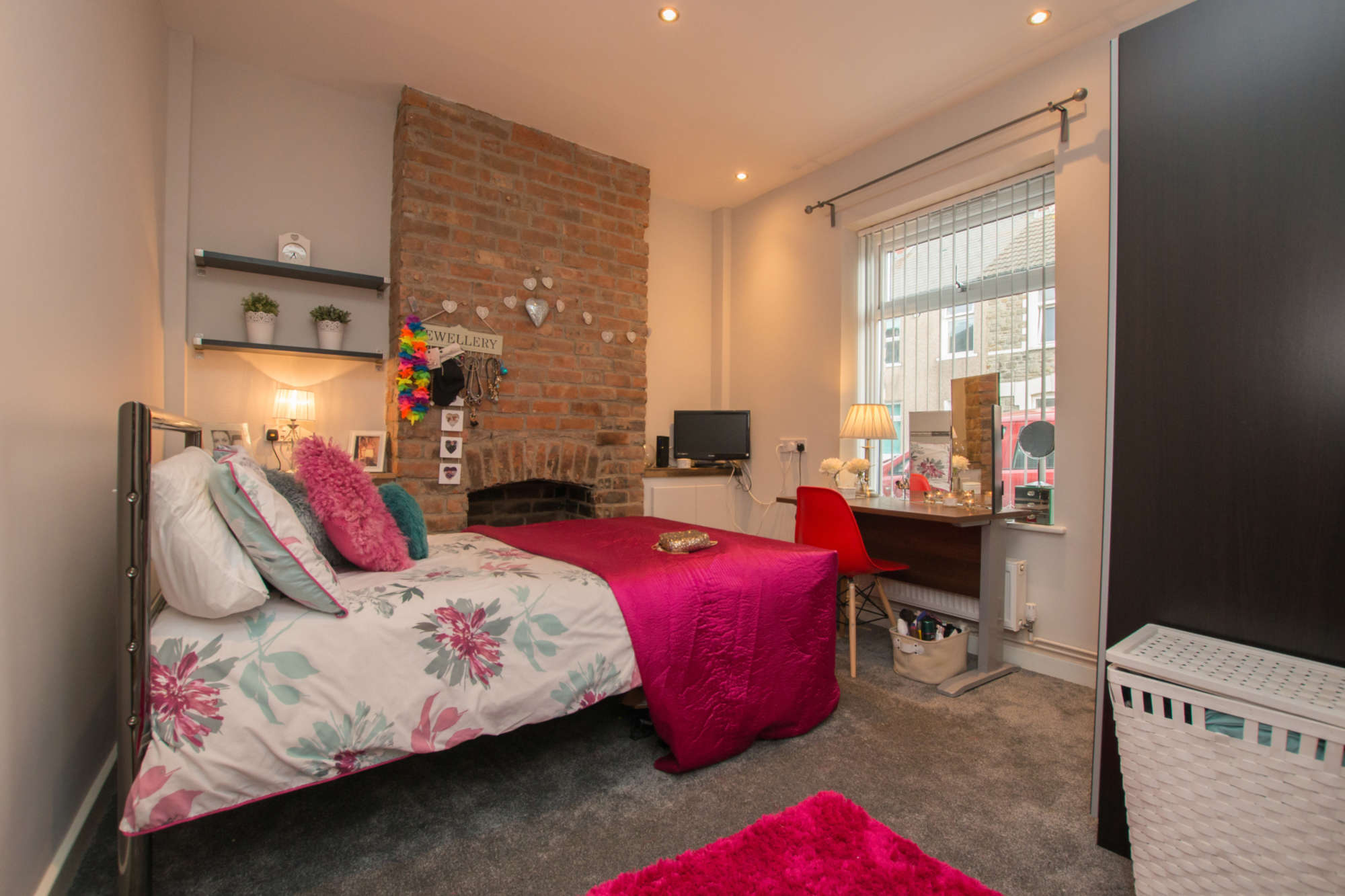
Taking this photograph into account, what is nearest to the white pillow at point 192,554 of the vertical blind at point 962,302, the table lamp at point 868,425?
the table lamp at point 868,425

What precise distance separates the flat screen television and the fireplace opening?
0.81 meters

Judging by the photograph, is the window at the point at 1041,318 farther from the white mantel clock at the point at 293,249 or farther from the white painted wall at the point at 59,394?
the white mantel clock at the point at 293,249

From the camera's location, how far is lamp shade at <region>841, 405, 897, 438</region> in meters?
3.42

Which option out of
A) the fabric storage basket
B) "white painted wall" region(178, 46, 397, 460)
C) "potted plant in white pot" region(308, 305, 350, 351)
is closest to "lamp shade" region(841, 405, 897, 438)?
the fabric storage basket

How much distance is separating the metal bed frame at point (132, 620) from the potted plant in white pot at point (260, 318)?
2.11 meters

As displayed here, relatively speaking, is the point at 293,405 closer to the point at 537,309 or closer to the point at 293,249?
the point at 293,249

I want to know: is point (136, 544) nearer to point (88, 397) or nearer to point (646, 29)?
point (88, 397)

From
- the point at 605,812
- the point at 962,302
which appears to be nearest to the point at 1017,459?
the point at 962,302

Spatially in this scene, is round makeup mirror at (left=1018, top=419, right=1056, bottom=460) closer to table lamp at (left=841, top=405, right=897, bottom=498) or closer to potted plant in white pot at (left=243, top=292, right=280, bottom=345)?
table lamp at (left=841, top=405, right=897, bottom=498)

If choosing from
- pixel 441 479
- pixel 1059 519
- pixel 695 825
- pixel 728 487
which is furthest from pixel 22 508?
pixel 728 487

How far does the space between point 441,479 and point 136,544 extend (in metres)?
2.20

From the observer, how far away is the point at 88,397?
1.58 m

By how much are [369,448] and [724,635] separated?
238cm

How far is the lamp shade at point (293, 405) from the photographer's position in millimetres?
3029
